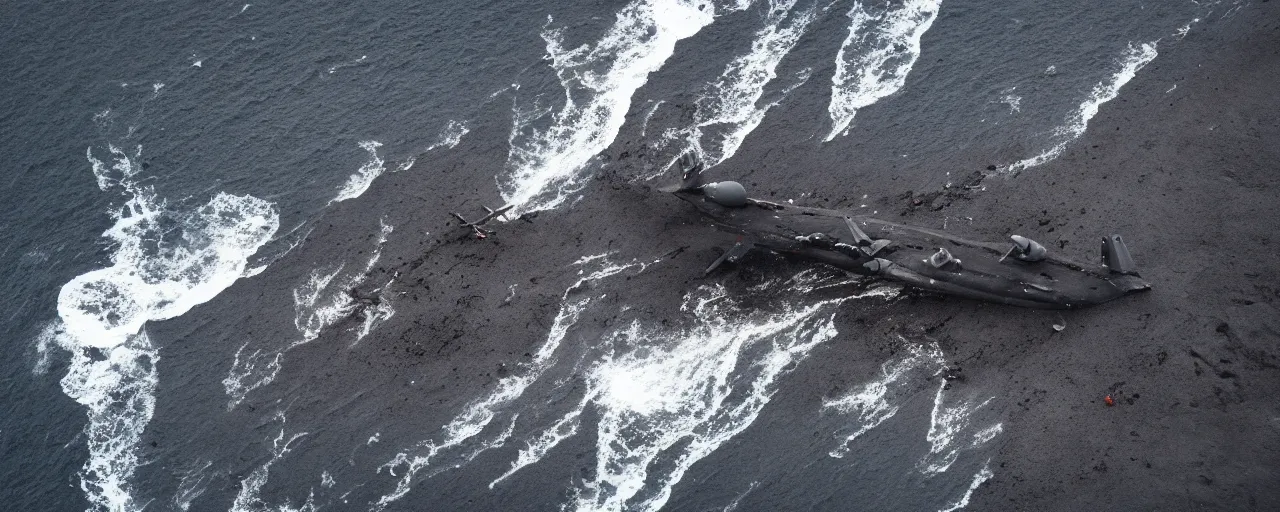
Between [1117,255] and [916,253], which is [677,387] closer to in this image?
[916,253]

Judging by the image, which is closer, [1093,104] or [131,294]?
[131,294]

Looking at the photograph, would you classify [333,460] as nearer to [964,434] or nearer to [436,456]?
[436,456]

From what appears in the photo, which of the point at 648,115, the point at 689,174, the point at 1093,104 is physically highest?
the point at 648,115

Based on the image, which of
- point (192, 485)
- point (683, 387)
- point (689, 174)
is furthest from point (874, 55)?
point (192, 485)

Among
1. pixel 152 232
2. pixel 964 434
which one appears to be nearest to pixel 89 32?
pixel 152 232

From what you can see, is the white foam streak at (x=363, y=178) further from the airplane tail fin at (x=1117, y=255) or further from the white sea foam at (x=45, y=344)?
the airplane tail fin at (x=1117, y=255)

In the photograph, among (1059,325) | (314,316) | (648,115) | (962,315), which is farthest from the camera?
(648,115)

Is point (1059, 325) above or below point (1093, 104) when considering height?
below
